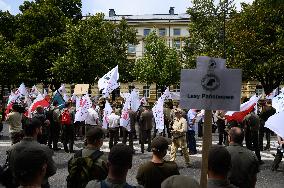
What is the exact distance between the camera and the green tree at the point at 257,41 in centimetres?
4191

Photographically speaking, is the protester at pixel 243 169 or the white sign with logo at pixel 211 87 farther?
the protester at pixel 243 169

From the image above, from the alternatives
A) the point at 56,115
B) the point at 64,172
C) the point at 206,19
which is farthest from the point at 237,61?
the point at 64,172

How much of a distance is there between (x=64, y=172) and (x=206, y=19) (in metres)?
42.3

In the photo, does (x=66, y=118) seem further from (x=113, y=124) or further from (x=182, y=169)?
(x=182, y=169)

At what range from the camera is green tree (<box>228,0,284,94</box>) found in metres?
41.9

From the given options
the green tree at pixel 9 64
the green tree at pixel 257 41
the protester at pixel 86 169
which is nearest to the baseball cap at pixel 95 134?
the protester at pixel 86 169

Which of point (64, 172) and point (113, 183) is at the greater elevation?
point (113, 183)

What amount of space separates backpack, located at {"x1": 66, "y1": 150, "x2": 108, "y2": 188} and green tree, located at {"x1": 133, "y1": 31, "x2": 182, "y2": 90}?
57.5 m

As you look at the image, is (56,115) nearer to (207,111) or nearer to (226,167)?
(207,111)

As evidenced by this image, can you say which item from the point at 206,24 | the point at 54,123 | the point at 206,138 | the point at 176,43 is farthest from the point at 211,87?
the point at 176,43

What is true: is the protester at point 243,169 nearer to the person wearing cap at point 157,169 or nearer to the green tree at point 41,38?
the person wearing cap at point 157,169

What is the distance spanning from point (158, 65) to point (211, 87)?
59.5 metres

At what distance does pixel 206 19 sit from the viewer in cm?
5272

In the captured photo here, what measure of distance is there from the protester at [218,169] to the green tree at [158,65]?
5827cm
